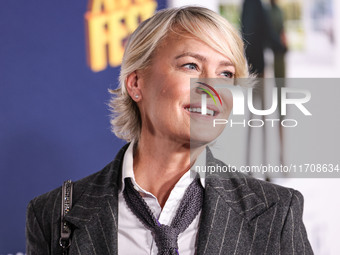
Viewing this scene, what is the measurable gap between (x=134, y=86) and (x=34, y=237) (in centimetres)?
52

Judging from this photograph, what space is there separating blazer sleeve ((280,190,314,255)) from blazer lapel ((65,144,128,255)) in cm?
43

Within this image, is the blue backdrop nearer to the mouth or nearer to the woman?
the woman

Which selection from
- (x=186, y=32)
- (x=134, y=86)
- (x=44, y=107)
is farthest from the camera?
(x=44, y=107)

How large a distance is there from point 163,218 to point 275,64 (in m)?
1.34

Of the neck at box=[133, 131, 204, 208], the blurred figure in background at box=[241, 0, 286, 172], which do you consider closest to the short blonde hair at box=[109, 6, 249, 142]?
the neck at box=[133, 131, 204, 208]

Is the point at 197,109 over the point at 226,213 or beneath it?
over

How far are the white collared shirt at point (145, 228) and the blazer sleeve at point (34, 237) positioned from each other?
0.25 metres

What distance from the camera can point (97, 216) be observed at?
4.64 ft

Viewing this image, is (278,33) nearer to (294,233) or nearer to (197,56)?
(197,56)

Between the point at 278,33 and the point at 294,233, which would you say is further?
the point at 278,33

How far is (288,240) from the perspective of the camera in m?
1.30

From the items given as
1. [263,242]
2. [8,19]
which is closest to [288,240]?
[263,242]

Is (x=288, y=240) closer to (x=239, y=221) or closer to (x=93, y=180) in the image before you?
(x=239, y=221)

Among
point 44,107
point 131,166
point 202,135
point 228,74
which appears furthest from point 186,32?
point 44,107
